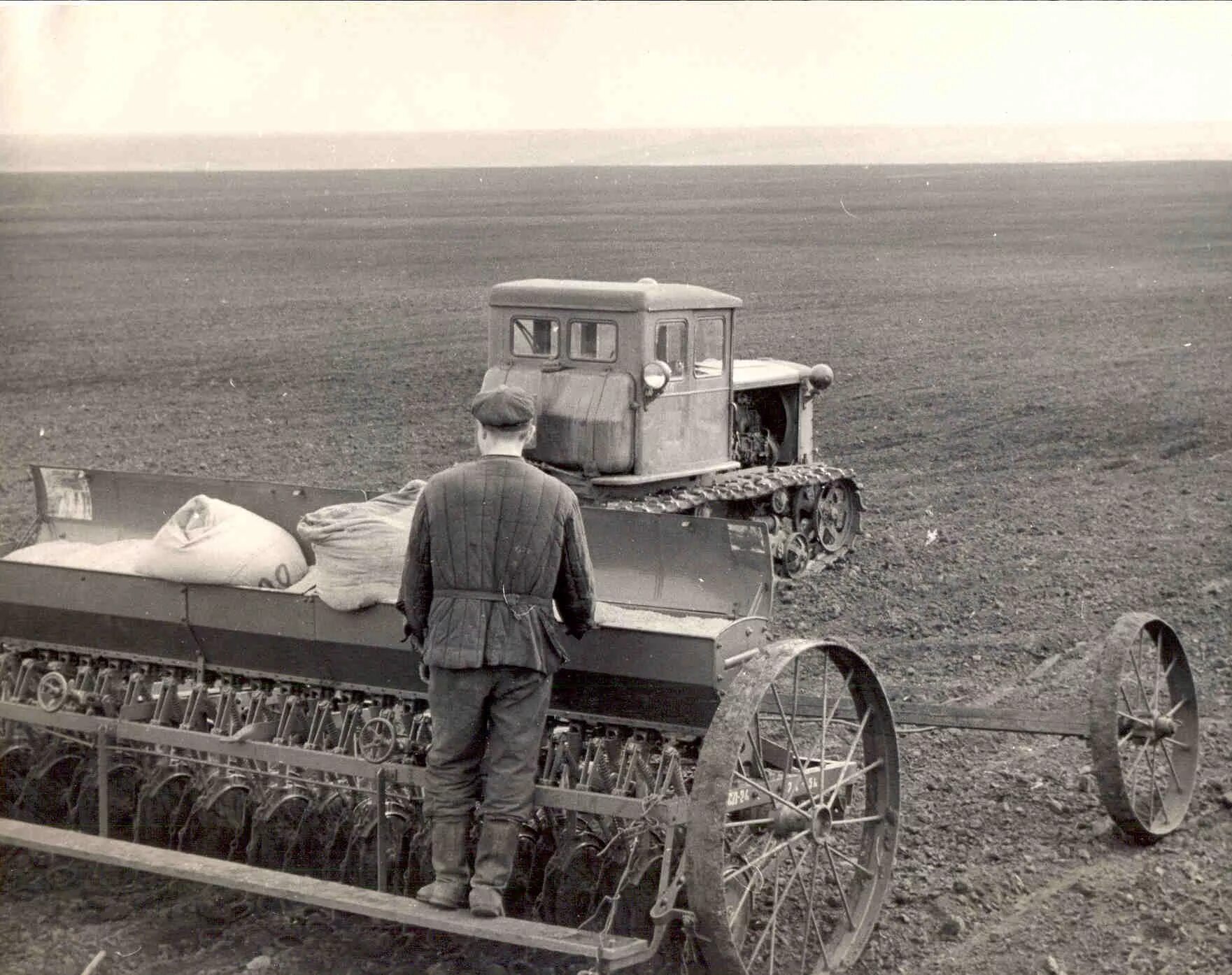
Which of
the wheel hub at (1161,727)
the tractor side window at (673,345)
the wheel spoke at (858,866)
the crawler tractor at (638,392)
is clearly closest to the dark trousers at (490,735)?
the wheel spoke at (858,866)

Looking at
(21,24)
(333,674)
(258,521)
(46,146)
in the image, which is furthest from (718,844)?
(46,146)

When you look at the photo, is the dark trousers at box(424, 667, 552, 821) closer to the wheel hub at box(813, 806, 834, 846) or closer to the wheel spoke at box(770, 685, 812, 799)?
the wheel spoke at box(770, 685, 812, 799)

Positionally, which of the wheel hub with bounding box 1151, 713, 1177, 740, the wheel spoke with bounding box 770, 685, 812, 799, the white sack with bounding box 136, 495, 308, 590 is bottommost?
the wheel hub with bounding box 1151, 713, 1177, 740

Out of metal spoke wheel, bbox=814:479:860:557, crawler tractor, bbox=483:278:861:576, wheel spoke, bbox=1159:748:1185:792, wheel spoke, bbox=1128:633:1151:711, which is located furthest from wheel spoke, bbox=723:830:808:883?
metal spoke wheel, bbox=814:479:860:557

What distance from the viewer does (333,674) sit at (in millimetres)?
5613

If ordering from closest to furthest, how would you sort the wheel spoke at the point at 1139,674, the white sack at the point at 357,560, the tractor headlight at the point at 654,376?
the white sack at the point at 357,560, the wheel spoke at the point at 1139,674, the tractor headlight at the point at 654,376

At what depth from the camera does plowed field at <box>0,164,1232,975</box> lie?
5.45 meters

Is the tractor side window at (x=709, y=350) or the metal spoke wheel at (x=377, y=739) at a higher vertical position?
the tractor side window at (x=709, y=350)

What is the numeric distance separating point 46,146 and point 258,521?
5.91m

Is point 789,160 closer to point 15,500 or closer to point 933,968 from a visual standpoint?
point 15,500

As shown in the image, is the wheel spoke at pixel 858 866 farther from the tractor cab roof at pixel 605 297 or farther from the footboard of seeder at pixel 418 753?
the tractor cab roof at pixel 605 297

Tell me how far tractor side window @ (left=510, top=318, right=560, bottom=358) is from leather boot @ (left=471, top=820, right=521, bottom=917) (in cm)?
641

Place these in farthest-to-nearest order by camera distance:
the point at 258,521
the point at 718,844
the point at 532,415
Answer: the point at 258,521, the point at 532,415, the point at 718,844

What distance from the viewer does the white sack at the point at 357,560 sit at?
5262mm
